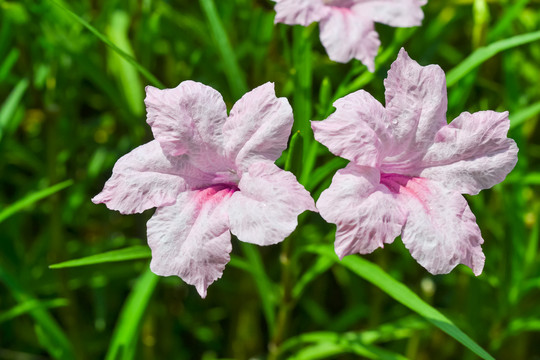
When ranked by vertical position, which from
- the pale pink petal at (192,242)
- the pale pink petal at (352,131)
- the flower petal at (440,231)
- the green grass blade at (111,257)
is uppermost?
the pale pink petal at (352,131)

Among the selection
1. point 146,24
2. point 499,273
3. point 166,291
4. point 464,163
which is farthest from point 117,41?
point 499,273

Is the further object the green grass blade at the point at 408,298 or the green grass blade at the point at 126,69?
the green grass blade at the point at 126,69

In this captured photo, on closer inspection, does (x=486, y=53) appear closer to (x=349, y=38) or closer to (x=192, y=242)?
(x=349, y=38)

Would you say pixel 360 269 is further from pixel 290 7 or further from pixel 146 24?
pixel 146 24

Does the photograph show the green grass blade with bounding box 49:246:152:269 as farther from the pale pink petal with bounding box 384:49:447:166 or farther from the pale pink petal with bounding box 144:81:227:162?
the pale pink petal with bounding box 384:49:447:166

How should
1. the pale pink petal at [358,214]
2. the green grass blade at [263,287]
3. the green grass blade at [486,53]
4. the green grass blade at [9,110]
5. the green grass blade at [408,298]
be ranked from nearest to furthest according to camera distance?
the pale pink petal at [358,214] < the green grass blade at [408,298] < the green grass blade at [486,53] < the green grass blade at [263,287] < the green grass blade at [9,110]

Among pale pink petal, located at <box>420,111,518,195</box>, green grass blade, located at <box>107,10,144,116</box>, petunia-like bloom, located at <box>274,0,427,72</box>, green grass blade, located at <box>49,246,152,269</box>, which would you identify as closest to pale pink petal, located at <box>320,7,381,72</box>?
petunia-like bloom, located at <box>274,0,427,72</box>

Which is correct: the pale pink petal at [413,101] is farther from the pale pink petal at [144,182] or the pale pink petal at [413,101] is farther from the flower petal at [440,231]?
the pale pink petal at [144,182]

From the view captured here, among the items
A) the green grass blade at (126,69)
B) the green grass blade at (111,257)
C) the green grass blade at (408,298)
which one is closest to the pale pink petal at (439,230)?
the green grass blade at (408,298)
